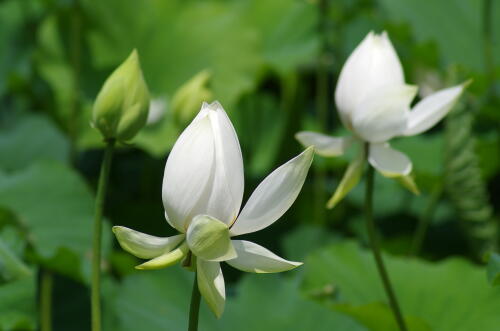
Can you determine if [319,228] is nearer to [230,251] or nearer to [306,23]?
[306,23]

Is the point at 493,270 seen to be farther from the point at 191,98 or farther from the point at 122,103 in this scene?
the point at 191,98

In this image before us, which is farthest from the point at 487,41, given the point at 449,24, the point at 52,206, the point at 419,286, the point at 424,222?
the point at 52,206

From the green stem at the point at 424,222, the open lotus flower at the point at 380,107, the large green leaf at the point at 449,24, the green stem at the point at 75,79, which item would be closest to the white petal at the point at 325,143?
the open lotus flower at the point at 380,107

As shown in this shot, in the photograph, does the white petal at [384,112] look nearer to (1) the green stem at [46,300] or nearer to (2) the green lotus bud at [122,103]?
(2) the green lotus bud at [122,103]

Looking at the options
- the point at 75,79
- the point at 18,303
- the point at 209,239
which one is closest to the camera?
the point at 209,239

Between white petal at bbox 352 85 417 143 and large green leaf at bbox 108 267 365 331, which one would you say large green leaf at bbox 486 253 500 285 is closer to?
white petal at bbox 352 85 417 143

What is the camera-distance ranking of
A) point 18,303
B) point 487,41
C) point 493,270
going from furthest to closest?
1. point 487,41
2. point 18,303
3. point 493,270
